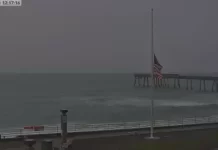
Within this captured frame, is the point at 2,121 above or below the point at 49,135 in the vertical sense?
above

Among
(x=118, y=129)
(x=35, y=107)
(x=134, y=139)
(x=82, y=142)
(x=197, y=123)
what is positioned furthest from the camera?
(x=35, y=107)

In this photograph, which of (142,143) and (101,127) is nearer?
(142,143)

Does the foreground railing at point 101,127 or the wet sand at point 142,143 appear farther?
the foreground railing at point 101,127

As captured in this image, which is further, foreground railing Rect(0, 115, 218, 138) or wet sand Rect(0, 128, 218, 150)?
foreground railing Rect(0, 115, 218, 138)

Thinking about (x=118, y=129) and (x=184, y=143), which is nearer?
(x=184, y=143)

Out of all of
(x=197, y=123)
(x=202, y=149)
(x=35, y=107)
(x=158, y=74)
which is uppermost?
(x=35, y=107)

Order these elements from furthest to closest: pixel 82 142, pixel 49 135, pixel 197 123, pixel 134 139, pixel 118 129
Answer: pixel 197 123 < pixel 118 129 < pixel 49 135 < pixel 134 139 < pixel 82 142

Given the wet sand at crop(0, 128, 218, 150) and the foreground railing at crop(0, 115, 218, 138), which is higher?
the foreground railing at crop(0, 115, 218, 138)

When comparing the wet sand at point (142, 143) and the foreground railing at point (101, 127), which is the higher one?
the foreground railing at point (101, 127)

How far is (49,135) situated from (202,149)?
5980mm

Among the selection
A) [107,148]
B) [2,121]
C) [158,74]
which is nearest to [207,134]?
[158,74]

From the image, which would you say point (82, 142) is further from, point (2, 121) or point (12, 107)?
point (12, 107)

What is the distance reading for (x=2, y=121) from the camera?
4712 centimetres

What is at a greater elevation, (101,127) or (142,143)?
(101,127)
